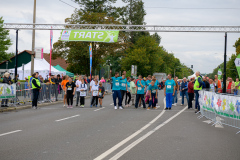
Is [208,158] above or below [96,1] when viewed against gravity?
below

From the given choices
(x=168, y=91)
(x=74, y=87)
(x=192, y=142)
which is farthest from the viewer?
(x=74, y=87)

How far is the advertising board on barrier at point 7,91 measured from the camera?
18044 millimetres

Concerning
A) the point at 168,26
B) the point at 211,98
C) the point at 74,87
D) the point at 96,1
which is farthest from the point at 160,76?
the point at 211,98

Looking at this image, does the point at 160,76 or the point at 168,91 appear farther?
the point at 160,76

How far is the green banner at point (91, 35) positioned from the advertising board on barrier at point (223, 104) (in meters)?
14.3

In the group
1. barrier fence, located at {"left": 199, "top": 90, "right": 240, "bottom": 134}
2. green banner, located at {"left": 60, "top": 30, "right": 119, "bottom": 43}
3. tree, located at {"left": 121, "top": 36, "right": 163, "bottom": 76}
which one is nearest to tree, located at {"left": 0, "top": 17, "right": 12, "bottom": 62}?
tree, located at {"left": 121, "top": 36, "right": 163, "bottom": 76}

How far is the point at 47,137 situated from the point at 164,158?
3.63 m

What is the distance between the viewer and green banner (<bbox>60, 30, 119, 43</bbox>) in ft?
90.2

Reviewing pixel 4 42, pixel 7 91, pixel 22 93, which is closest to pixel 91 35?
pixel 22 93

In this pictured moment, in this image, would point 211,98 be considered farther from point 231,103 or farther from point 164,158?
point 164,158

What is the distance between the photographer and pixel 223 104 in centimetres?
1161

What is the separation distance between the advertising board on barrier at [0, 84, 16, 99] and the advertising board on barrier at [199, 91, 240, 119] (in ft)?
33.6

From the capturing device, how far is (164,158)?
6.44 m

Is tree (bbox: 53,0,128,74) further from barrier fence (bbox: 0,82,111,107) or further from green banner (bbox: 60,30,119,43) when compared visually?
barrier fence (bbox: 0,82,111,107)
